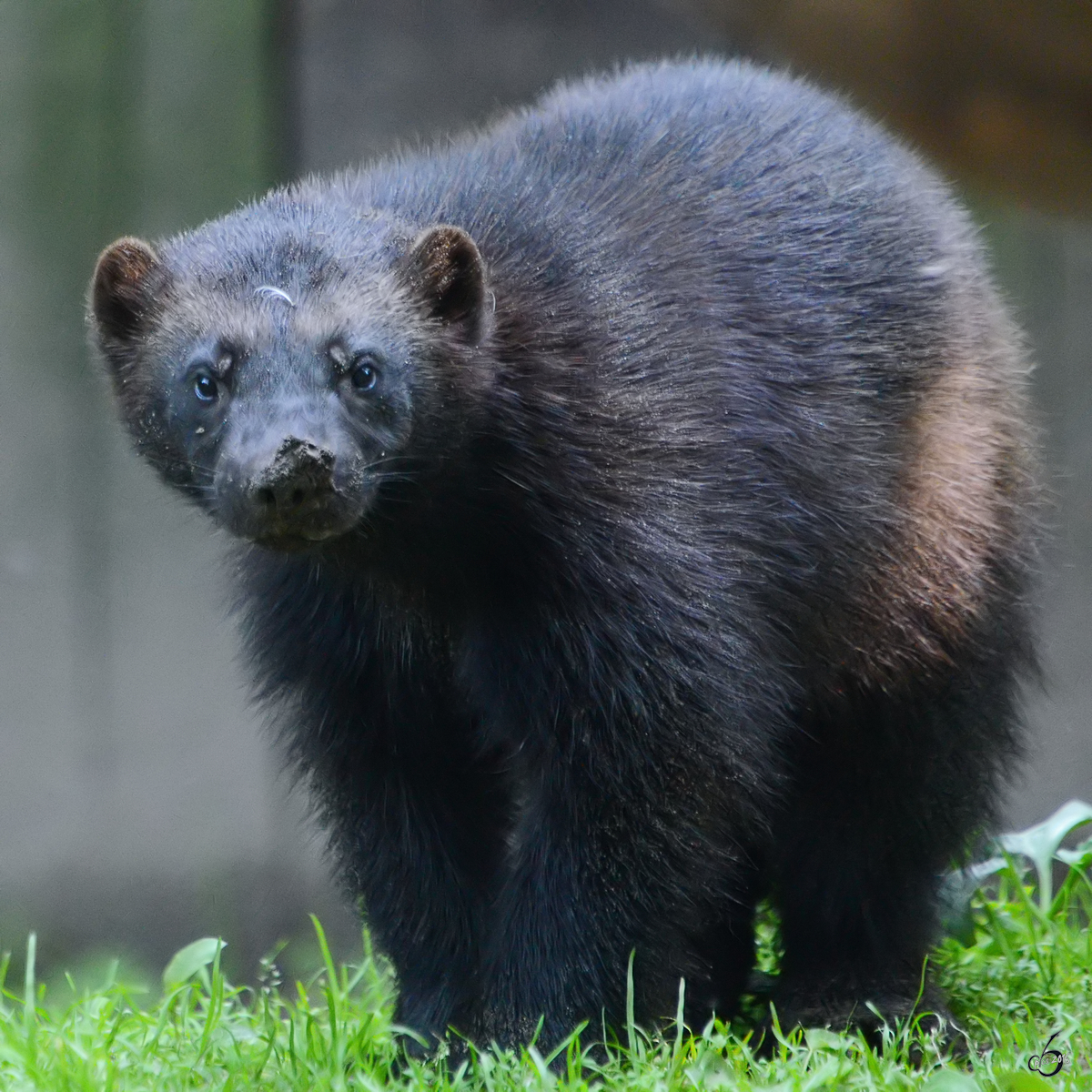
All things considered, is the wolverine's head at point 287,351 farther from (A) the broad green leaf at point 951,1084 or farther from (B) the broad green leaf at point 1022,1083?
(B) the broad green leaf at point 1022,1083

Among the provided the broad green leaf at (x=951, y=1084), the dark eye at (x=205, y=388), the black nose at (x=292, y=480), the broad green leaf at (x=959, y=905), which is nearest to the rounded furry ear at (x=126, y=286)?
the dark eye at (x=205, y=388)

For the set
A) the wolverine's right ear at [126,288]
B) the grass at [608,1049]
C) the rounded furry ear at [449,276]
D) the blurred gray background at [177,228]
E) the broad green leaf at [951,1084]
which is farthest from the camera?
the blurred gray background at [177,228]

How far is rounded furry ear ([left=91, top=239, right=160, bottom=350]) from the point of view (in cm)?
380

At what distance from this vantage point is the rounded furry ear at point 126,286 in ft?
12.5

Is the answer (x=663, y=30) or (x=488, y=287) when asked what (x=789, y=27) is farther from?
(x=488, y=287)

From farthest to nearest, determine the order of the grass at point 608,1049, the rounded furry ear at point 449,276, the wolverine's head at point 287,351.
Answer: the rounded furry ear at point 449,276
the grass at point 608,1049
the wolverine's head at point 287,351

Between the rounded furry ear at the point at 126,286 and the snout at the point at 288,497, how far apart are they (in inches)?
26.5

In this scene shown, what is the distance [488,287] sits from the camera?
381cm

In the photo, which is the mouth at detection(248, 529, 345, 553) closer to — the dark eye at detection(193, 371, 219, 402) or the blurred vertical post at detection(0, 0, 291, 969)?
the dark eye at detection(193, 371, 219, 402)

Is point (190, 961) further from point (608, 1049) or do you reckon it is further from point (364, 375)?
point (364, 375)

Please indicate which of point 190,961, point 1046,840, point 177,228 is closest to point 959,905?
point 1046,840

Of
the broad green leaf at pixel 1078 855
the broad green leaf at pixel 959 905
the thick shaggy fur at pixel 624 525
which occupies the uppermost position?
the thick shaggy fur at pixel 624 525

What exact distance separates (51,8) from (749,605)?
4790 millimetres

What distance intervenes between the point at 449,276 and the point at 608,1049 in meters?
1.75
